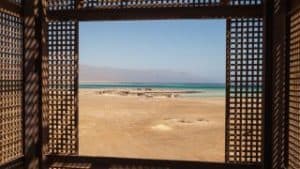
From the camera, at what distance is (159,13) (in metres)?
5.93

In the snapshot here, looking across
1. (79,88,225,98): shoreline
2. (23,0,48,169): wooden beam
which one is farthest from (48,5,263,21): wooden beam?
(79,88,225,98): shoreline

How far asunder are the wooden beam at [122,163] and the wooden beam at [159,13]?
2370 millimetres

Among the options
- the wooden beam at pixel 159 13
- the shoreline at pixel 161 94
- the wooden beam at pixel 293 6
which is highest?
the wooden beam at pixel 159 13

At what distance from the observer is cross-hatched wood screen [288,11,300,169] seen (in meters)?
4.83

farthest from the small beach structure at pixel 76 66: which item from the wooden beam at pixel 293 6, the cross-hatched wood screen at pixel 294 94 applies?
the wooden beam at pixel 293 6

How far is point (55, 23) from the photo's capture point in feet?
21.3

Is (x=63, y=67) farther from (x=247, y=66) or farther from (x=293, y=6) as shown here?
(x=293, y=6)

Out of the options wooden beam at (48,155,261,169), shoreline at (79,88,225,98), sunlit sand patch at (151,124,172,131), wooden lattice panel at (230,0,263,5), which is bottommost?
sunlit sand patch at (151,124,172,131)

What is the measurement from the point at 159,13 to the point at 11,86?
2.72 meters

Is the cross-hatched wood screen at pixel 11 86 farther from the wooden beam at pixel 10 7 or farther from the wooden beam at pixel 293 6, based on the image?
the wooden beam at pixel 293 6

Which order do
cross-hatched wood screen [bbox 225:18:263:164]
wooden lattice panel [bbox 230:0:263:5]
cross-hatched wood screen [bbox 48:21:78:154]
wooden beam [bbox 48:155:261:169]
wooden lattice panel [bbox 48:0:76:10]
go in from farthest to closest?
cross-hatched wood screen [bbox 48:21:78:154] → wooden lattice panel [bbox 48:0:76:10] → cross-hatched wood screen [bbox 225:18:263:164] → wooden beam [bbox 48:155:261:169] → wooden lattice panel [bbox 230:0:263:5]

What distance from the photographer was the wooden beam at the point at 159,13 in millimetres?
5703

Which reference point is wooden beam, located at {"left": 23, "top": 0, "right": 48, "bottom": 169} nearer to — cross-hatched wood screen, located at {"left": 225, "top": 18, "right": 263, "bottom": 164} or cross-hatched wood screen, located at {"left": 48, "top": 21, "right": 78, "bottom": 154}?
cross-hatched wood screen, located at {"left": 48, "top": 21, "right": 78, "bottom": 154}

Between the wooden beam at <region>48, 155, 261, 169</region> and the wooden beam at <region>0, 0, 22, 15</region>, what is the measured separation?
2.54 metres
